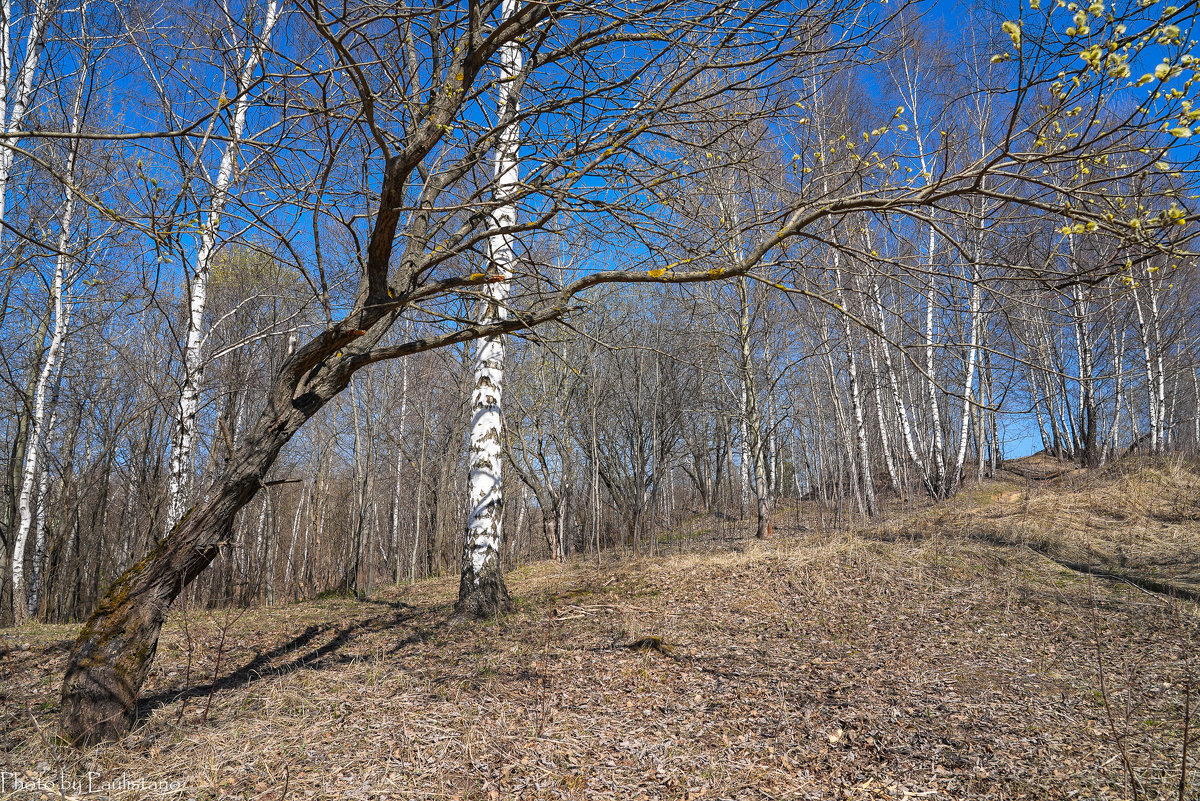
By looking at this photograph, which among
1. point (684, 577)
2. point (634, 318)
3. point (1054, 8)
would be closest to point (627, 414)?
point (634, 318)

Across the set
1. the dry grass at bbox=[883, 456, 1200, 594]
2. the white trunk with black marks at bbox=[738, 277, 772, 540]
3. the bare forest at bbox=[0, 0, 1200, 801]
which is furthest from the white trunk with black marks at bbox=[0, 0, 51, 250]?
the dry grass at bbox=[883, 456, 1200, 594]

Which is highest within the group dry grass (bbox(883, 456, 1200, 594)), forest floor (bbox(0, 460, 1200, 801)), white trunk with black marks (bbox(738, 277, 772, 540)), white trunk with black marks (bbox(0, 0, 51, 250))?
white trunk with black marks (bbox(0, 0, 51, 250))

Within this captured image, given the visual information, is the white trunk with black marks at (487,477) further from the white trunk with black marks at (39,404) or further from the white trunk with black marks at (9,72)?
the white trunk with black marks at (39,404)

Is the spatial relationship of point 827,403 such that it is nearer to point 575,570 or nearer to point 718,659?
point 575,570

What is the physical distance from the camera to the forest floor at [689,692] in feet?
8.78

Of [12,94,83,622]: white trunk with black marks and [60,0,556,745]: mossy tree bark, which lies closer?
[60,0,556,745]: mossy tree bark

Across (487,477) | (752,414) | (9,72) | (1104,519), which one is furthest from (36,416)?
(1104,519)

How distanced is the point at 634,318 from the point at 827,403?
11.5 m

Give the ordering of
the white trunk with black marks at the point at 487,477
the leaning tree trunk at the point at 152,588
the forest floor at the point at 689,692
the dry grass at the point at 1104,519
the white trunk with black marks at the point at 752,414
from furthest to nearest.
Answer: the white trunk with black marks at the point at 752,414
the dry grass at the point at 1104,519
the white trunk with black marks at the point at 487,477
the leaning tree trunk at the point at 152,588
the forest floor at the point at 689,692

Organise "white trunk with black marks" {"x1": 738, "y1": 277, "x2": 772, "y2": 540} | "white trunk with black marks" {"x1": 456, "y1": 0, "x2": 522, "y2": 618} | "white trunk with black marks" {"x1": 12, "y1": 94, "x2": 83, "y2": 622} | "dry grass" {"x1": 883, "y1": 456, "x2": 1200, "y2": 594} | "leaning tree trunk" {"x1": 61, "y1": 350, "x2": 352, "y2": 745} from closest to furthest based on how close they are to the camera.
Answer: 1. "leaning tree trunk" {"x1": 61, "y1": 350, "x2": 352, "y2": 745}
2. "white trunk with black marks" {"x1": 456, "y1": 0, "x2": 522, "y2": 618}
3. "dry grass" {"x1": 883, "y1": 456, "x2": 1200, "y2": 594}
4. "white trunk with black marks" {"x1": 12, "y1": 94, "x2": 83, "y2": 622}
5. "white trunk with black marks" {"x1": 738, "y1": 277, "x2": 772, "y2": 540}

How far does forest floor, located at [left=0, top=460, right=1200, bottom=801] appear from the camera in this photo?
2676 mm

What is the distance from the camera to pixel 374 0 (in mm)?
3502

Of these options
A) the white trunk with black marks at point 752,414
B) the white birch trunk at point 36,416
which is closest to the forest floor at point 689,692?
the white trunk with black marks at point 752,414

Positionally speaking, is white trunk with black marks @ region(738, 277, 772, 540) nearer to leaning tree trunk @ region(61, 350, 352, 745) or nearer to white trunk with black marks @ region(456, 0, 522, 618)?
white trunk with black marks @ region(456, 0, 522, 618)
